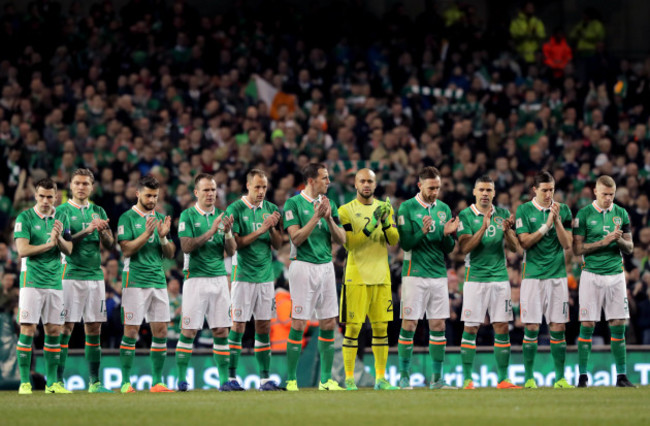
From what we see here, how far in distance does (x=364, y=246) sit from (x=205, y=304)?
2.05 m

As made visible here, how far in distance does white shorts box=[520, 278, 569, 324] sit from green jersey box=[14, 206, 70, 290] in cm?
578

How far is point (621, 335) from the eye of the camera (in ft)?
45.4

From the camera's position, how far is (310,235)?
1306 cm

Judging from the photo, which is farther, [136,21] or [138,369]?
[136,21]

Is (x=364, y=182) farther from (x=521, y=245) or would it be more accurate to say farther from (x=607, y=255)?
(x=607, y=255)

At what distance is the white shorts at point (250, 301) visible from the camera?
13133mm

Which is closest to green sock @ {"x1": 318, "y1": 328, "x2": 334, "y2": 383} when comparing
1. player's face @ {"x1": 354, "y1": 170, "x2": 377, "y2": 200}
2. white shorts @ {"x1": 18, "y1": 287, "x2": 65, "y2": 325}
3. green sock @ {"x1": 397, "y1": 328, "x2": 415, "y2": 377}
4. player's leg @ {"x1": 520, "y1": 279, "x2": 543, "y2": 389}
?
green sock @ {"x1": 397, "y1": 328, "x2": 415, "y2": 377}

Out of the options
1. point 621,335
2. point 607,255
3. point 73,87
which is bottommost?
point 621,335

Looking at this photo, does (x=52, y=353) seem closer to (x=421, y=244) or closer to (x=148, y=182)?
(x=148, y=182)

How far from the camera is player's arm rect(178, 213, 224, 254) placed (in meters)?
12.9

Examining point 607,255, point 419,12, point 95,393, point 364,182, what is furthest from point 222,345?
point 419,12

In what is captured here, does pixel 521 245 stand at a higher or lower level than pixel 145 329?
higher

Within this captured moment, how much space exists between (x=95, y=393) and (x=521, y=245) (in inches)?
220

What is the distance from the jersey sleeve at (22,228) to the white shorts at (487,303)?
5.44 meters
